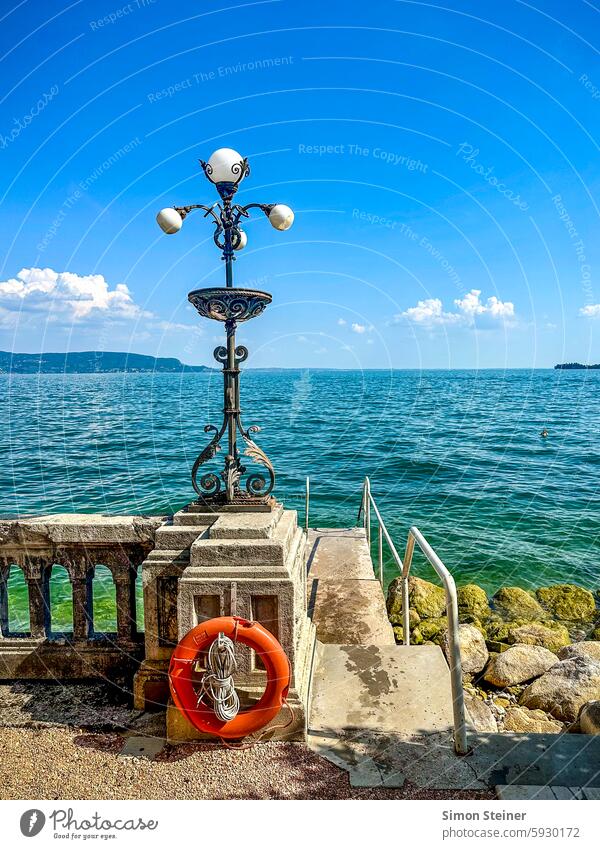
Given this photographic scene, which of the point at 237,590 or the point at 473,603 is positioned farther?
the point at 473,603

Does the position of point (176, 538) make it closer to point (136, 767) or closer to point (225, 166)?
point (136, 767)

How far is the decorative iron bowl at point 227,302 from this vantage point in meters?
4.01

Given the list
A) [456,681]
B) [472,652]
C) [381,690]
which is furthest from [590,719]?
[472,652]

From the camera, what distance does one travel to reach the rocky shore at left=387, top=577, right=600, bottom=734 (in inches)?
214

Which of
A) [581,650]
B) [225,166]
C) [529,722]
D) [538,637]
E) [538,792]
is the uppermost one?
[225,166]

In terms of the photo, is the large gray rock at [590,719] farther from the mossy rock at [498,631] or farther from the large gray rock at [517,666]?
the mossy rock at [498,631]

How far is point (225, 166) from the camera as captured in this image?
405cm

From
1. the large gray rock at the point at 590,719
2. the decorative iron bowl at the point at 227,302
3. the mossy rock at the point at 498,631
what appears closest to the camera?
the large gray rock at the point at 590,719

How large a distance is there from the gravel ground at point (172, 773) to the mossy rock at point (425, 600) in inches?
263

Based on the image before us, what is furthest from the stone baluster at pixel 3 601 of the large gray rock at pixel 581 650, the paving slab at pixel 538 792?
the large gray rock at pixel 581 650

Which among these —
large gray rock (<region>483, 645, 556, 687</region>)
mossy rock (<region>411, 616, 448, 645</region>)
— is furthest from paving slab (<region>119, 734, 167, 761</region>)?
mossy rock (<region>411, 616, 448, 645</region>)

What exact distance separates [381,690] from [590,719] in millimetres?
1484
